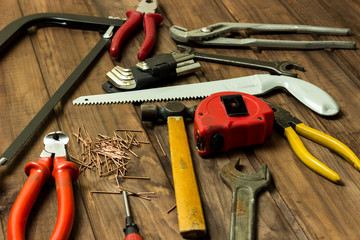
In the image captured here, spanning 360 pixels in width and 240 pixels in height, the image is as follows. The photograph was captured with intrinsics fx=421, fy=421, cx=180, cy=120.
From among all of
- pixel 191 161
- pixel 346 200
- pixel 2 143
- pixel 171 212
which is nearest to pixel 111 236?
pixel 171 212

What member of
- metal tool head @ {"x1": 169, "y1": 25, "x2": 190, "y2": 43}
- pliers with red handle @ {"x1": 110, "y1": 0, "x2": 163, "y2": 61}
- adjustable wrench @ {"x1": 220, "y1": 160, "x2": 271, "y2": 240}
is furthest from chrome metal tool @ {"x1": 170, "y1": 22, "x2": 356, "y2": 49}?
adjustable wrench @ {"x1": 220, "y1": 160, "x2": 271, "y2": 240}

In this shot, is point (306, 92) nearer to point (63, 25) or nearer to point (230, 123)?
point (230, 123)

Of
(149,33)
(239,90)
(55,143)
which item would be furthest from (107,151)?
(149,33)

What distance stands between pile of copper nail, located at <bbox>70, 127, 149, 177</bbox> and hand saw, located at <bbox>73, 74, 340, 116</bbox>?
0.16m

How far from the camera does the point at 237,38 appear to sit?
6.39ft

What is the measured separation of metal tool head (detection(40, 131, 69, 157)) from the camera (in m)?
1.30

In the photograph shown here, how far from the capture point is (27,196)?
1.17 meters

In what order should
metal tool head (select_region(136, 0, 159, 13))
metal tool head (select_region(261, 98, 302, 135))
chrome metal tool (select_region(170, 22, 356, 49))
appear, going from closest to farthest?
metal tool head (select_region(261, 98, 302, 135))
chrome metal tool (select_region(170, 22, 356, 49))
metal tool head (select_region(136, 0, 159, 13))

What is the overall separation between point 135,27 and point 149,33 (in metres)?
0.12

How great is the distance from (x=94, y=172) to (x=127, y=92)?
382mm

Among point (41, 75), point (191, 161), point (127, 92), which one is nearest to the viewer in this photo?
point (191, 161)

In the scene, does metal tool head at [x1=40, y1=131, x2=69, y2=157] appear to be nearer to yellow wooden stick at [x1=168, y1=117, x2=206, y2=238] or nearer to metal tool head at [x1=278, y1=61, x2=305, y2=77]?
yellow wooden stick at [x1=168, y1=117, x2=206, y2=238]

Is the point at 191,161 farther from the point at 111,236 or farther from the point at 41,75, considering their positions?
the point at 41,75

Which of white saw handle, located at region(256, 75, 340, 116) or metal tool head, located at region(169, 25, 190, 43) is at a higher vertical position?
metal tool head, located at region(169, 25, 190, 43)
